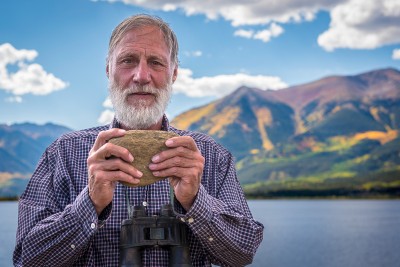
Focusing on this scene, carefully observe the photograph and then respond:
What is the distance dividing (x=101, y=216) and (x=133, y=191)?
0.54 metres

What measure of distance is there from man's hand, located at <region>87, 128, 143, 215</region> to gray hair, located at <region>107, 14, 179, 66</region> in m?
1.05

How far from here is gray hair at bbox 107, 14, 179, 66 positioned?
12.3ft

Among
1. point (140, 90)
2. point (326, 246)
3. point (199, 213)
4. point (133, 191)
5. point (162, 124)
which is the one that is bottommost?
point (326, 246)

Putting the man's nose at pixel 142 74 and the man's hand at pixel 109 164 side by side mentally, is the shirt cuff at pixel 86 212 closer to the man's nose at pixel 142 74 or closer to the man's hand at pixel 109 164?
the man's hand at pixel 109 164

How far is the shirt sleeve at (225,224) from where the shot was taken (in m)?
3.20

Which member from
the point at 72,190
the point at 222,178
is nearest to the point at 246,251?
the point at 222,178

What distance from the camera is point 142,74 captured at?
362cm

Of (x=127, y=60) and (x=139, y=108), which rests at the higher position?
(x=127, y=60)

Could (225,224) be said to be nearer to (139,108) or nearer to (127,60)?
(139,108)

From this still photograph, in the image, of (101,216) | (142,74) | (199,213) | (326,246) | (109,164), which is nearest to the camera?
(109,164)

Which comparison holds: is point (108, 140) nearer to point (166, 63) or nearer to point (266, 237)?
point (166, 63)

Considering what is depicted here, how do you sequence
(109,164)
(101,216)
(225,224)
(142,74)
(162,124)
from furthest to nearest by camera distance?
1. (162,124)
2. (142,74)
3. (225,224)
4. (101,216)
5. (109,164)

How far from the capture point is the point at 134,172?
115 inches

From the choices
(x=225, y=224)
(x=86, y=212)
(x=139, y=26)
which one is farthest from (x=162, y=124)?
(x=86, y=212)
